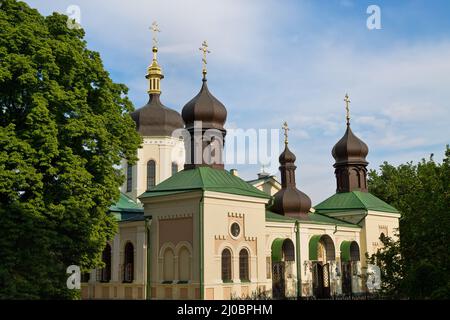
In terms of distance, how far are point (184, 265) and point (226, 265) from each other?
172 centimetres

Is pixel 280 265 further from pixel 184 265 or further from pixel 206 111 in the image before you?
pixel 206 111

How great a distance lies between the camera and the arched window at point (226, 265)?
22347 millimetres

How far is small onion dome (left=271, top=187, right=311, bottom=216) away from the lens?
1148 inches

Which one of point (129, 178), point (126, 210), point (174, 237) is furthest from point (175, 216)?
point (129, 178)

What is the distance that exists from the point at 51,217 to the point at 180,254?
25.3ft

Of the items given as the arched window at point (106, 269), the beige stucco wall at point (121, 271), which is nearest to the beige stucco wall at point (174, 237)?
the beige stucco wall at point (121, 271)

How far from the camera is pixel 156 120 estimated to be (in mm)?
33531

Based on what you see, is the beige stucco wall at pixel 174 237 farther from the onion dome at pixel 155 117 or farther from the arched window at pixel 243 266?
the onion dome at pixel 155 117

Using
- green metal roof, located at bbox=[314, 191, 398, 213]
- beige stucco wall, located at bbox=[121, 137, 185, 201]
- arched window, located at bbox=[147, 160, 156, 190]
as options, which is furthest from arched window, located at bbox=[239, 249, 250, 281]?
arched window, located at bbox=[147, 160, 156, 190]

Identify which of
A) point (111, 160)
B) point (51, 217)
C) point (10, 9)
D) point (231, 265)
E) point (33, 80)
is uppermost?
point (10, 9)

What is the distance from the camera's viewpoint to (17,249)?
49.6 ft

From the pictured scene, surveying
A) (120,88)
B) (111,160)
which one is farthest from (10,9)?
(111,160)

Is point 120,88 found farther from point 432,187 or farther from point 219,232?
point 432,187

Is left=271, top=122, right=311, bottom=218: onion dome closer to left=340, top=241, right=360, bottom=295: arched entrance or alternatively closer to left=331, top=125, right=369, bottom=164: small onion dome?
left=340, top=241, right=360, bottom=295: arched entrance
